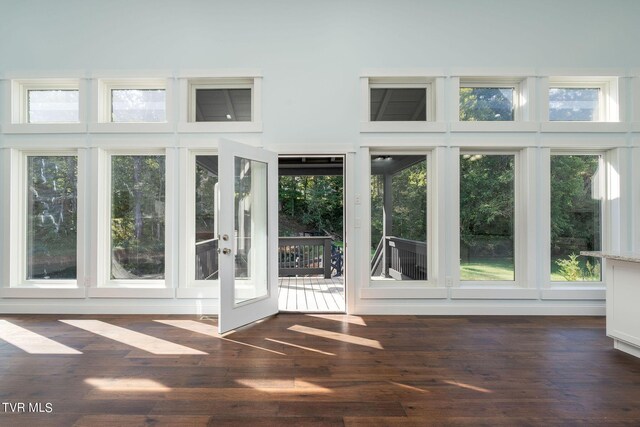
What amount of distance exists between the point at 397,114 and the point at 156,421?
3788 mm

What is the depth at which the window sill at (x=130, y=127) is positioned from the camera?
3918mm

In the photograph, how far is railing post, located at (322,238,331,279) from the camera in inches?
278

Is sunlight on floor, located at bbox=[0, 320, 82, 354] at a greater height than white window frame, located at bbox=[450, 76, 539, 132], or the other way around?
white window frame, located at bbox=[450, 76, 539, 132]

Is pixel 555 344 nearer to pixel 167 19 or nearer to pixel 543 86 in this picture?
pixel 543 86

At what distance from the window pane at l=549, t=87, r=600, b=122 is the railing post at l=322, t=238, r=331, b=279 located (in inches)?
179

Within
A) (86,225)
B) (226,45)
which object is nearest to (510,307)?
(226,45)

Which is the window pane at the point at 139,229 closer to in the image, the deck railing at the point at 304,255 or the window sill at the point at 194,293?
the window sill at the point at 194,293

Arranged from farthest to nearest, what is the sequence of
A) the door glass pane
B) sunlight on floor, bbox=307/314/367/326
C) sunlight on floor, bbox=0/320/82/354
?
sunlight on floor, bbox=307/314/367/326, the door glass pane, sunlight on floor, bbox=0/320/82/354

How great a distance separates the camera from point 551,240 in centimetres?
404

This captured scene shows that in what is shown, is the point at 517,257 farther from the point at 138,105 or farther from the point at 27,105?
the point at 27,105

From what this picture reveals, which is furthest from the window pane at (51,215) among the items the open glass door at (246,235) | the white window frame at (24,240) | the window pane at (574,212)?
the window pane at (574,212)

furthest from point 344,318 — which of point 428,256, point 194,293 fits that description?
point 194,293

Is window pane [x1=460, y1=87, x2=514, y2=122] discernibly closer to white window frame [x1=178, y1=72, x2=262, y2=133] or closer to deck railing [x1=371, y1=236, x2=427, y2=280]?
deck railing [x1=371, y1=236, x2=427, y2=280]

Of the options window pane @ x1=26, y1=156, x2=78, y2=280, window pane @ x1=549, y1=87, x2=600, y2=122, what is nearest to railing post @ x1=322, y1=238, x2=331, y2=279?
window pane @ x1=26, y1=156, x2=78, y2=280
